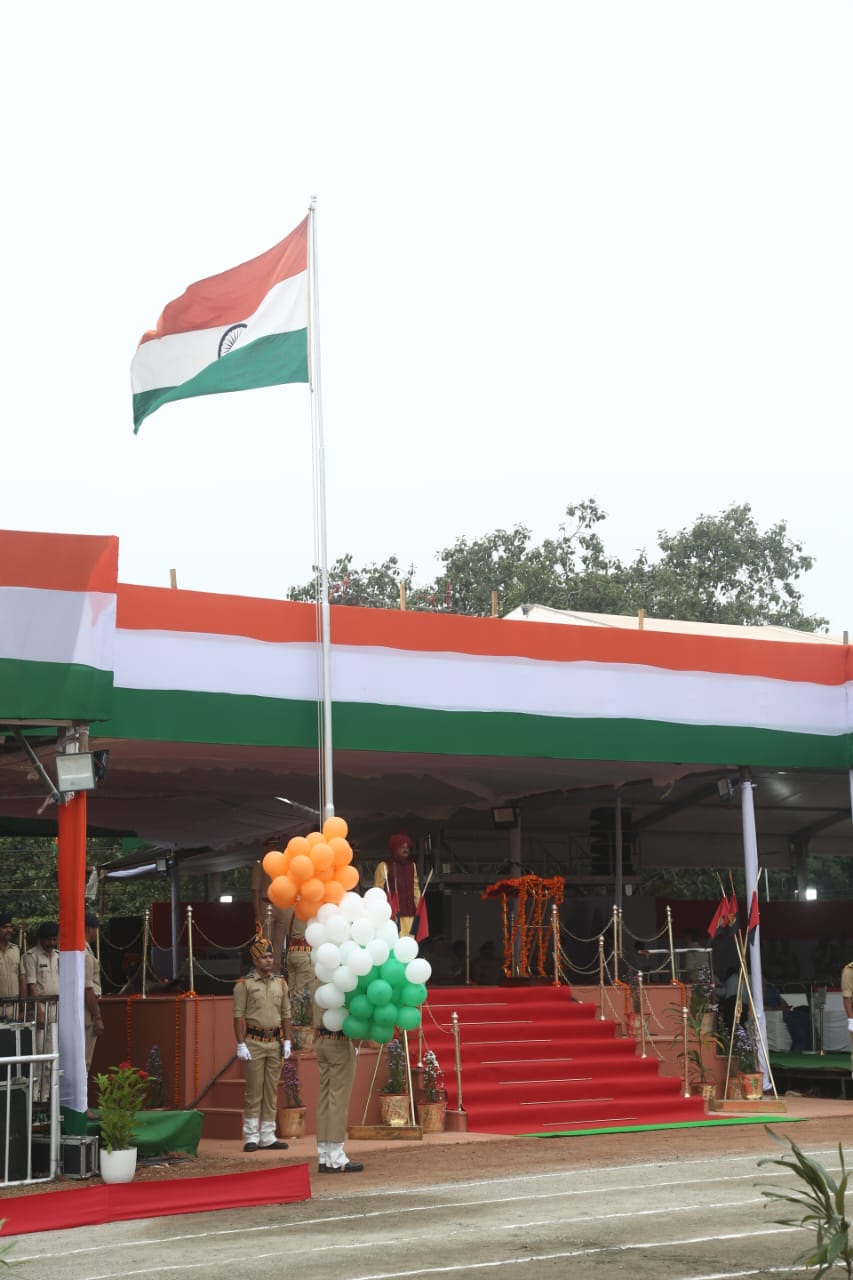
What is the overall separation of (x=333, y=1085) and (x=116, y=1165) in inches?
70.3

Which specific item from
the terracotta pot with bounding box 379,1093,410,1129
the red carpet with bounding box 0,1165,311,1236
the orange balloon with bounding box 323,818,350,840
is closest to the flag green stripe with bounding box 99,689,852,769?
the orange balloon with bounding box 323,818,350,840

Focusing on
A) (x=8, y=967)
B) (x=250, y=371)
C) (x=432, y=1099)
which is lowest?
(x=432, y=1099)

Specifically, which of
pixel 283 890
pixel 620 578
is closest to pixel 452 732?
pixel 283 890

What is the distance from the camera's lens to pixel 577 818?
25000 millimetres

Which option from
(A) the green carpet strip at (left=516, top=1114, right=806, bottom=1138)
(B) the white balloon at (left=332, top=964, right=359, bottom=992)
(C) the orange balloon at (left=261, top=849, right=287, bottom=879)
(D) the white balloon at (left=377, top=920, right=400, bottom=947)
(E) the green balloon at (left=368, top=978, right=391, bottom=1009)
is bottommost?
(A) the green carpet strip at (left=516, top=1114, right=806, bottom=1138)

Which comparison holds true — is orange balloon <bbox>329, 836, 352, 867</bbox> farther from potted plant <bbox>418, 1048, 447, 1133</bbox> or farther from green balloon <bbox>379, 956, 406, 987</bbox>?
potted plant <bbox>418, 1048, 447, 1133</bbox>

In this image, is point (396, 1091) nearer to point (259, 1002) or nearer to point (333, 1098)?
point (259, 1002)

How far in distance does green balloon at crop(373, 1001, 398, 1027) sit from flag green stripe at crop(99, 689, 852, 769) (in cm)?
361

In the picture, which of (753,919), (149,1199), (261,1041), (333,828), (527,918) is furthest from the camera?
(527,918)

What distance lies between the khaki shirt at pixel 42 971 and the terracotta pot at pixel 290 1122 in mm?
2369

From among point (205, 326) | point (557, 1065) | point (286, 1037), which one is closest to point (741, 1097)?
point (557, 1065)

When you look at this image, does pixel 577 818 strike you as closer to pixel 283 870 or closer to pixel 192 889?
pixel 283 870

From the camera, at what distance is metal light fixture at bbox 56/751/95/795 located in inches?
506

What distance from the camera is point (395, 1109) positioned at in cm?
1527
